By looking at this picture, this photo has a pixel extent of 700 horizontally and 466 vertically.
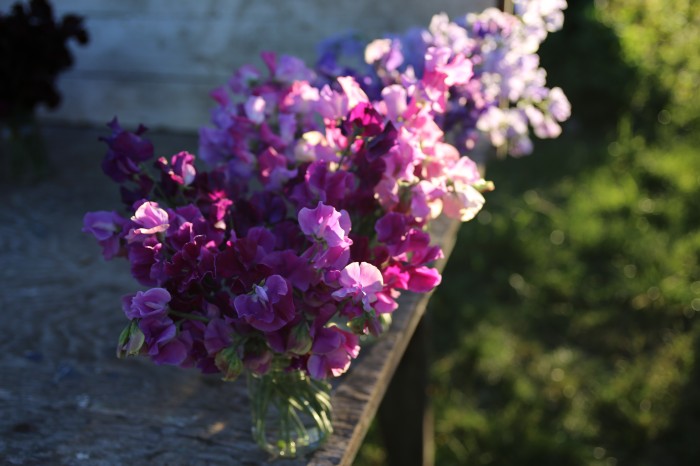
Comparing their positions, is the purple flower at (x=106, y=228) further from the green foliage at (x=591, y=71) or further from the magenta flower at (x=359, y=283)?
the green foliage at (x=591, y=71)

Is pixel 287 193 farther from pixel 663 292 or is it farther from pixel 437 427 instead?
pixel 663 292

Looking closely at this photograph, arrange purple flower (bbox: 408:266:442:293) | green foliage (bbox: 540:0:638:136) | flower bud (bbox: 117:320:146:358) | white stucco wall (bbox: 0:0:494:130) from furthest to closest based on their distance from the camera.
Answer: green foliage (bbox: 540:0:638:136)
white stucco wall (bbox: 0:0:494:130)
purple flower (bbox: 408:266:442:293)
flower bud (bbox: 117:320:146:358)

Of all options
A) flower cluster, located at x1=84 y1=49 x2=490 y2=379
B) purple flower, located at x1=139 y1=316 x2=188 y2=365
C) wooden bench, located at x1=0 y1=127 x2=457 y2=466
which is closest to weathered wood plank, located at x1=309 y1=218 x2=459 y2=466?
wooden bench, located at x1=0 y1=127 x2=457 y2=466

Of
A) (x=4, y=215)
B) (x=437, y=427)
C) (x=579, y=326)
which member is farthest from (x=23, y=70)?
(x=579, y=326)

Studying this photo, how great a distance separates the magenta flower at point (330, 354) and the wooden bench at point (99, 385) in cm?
18

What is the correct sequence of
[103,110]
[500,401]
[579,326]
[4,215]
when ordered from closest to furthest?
[4,215], [103,110], [500,401], [579,326]

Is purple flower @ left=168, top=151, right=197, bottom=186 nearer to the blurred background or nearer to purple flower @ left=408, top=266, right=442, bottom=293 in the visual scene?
purple flower @ left=408, top=266, right=442, bottom=293

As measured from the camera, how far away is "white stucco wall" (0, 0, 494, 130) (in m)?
2.02

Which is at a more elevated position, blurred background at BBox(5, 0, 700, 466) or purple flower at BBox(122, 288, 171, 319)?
purple flower at BBox(122, 288, 171, 319)

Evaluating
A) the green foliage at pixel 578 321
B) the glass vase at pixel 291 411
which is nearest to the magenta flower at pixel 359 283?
the glass vase at pixel 291 411

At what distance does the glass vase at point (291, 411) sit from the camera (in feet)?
3.19

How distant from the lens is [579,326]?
2875 mm

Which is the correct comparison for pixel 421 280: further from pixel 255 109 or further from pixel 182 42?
pixel 182 42

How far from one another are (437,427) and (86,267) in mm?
1349
